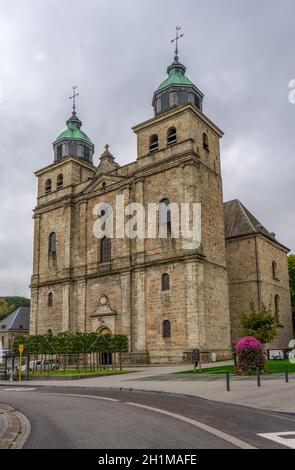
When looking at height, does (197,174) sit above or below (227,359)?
above

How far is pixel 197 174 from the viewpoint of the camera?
3712 cm

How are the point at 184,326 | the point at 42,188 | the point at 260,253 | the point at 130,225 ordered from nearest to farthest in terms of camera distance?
the point at 184,326 → the point at 130,225 → the point at 260,253 → the point at 42,188

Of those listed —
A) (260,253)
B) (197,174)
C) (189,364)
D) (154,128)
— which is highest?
(154,128)

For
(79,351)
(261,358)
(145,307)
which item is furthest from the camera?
(145,307)

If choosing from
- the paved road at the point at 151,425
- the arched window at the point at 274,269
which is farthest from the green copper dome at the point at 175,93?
the paved road at the point at 151,425

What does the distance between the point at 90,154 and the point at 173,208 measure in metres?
17.1

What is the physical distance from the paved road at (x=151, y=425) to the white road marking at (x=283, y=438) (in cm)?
15

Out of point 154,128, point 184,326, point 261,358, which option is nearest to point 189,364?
point 184,326

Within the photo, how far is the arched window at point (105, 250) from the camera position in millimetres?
41509

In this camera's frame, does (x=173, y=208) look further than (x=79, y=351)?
Yes

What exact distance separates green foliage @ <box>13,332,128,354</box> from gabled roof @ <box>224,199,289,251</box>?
15455mm

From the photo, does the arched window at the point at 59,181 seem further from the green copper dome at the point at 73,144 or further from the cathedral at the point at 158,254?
the green copper dome at the point at 73,144

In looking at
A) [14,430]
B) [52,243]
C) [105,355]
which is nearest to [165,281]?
[105,355]
